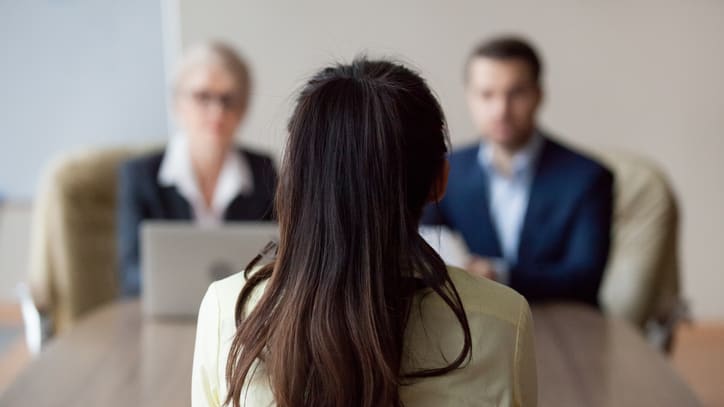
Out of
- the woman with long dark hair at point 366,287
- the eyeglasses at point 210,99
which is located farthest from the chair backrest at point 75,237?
the woman with long dark hair at point 366,287

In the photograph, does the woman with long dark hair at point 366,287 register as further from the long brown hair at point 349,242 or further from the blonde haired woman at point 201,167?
the blonde haired woman at point 201,167

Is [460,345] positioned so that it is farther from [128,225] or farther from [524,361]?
[128,225]

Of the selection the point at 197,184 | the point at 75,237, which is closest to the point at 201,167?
the point at 197,184

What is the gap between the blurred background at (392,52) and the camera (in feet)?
12.3

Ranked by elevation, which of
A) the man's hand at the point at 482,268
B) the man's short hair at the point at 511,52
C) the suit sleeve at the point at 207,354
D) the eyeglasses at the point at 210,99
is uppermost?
the man's short hair at the point at 511,52

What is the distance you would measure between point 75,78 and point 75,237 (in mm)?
1234

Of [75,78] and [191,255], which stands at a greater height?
[75,78]

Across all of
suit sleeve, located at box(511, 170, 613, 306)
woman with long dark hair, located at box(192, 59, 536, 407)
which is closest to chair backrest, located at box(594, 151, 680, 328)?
suit sleeve, located at box(511, 170, 613, 306)

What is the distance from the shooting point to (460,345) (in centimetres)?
116

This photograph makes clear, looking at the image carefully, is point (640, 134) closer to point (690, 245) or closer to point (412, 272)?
point (690, 245)

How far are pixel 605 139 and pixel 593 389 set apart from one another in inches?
90.3

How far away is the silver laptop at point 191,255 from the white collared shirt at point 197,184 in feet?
2.09

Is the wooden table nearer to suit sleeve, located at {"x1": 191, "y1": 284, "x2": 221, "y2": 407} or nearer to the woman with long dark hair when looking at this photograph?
suit sleeve, located at {"x1": 191, "y1": 284, "x2": 221, "y2": 407}

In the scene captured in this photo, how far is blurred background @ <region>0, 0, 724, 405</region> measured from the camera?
375cm
